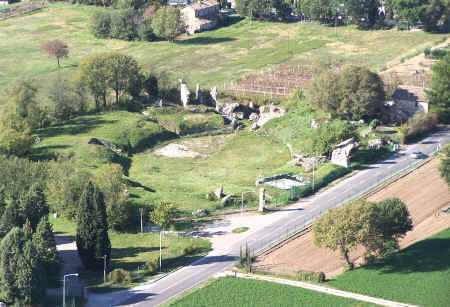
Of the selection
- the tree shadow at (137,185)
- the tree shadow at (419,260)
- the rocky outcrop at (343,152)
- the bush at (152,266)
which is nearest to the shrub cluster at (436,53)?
the rocky outcrop at (343,152)

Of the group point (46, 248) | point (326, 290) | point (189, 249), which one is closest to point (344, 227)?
point (326, 290)

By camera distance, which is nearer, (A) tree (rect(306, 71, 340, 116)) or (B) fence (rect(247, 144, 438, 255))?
(B) fence (rect(247, 144, 438, 255))

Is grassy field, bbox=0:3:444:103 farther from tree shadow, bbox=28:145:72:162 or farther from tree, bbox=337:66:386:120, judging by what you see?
tree shadow, bbox=28:145:72:162

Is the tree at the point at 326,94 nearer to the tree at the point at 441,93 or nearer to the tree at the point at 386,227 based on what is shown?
the tree at the point at 441,93

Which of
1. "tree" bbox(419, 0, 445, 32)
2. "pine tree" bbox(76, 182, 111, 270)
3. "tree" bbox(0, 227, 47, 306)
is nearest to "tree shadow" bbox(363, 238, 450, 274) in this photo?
"pine tree" bbox(76, 182, 111, 270)

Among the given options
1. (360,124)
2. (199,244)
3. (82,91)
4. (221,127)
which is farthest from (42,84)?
(199,244)

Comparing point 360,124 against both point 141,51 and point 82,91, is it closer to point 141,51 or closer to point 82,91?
point 82,91
